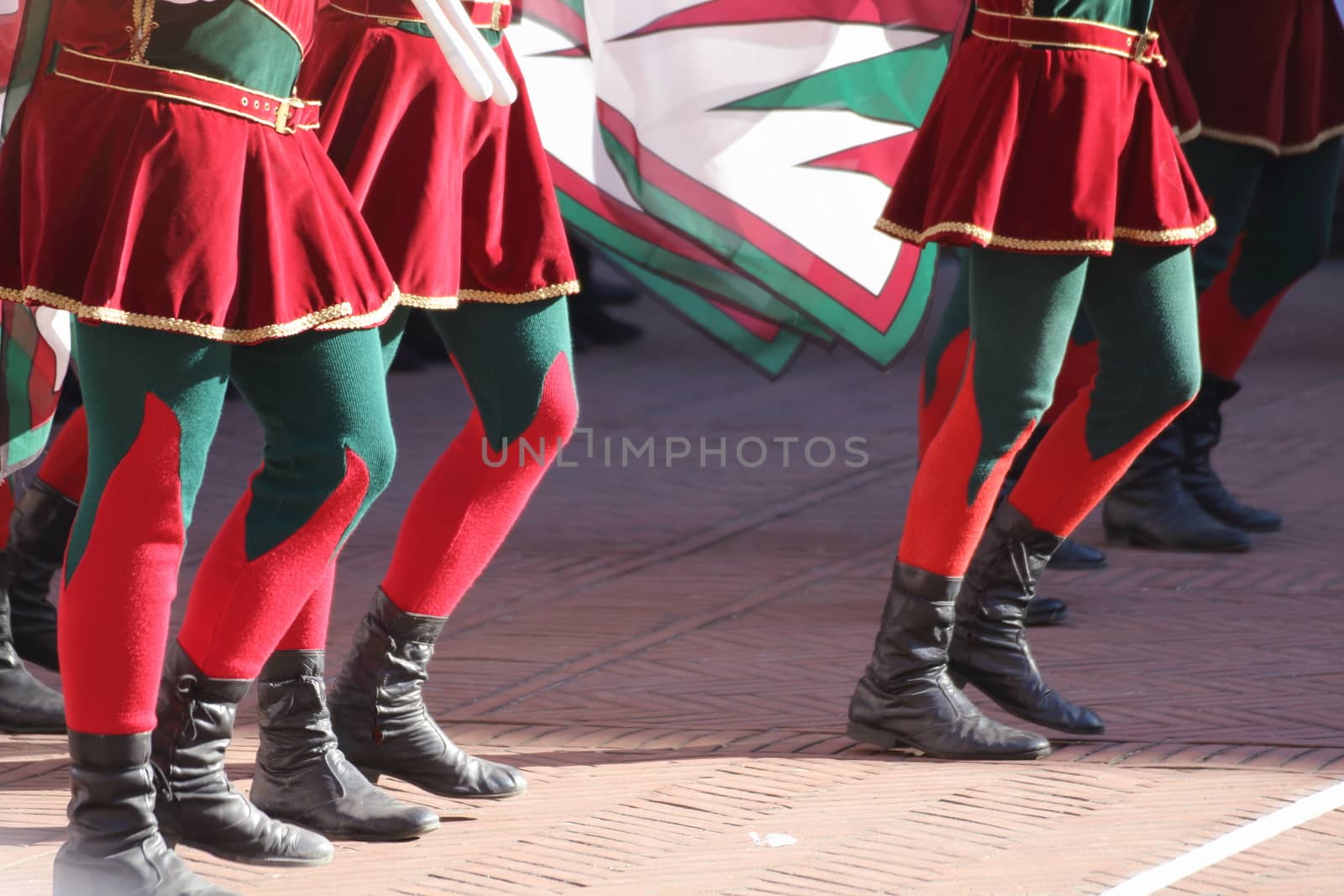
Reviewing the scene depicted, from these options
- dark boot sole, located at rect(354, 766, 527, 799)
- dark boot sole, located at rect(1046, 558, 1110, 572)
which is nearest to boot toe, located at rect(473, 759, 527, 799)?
dark boot sole, located at rect(354, 766, 527, 799)

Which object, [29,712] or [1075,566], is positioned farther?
[1075,566]

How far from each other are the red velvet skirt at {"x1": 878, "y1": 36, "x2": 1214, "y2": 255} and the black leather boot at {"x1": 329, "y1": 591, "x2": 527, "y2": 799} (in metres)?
1.11

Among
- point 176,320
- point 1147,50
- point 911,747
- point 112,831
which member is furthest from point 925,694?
point 176,320

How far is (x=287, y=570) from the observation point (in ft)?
9.00

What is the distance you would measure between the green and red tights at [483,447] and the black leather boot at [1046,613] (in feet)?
5.67

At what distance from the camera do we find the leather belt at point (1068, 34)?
3.38 meters

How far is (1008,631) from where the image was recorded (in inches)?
145

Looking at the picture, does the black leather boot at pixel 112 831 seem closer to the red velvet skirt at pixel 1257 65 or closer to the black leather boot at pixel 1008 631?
the black leather boot at pixel 1008 631

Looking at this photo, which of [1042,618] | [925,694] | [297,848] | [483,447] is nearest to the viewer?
[297,848]

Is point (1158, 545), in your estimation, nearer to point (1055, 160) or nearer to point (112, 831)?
point (1055, 160)

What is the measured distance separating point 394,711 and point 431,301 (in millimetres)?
722

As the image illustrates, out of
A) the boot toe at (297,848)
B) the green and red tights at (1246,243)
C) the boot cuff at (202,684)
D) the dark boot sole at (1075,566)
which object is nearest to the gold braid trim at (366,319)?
the boot cuff at (202,684)

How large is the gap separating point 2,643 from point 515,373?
1.31 meters

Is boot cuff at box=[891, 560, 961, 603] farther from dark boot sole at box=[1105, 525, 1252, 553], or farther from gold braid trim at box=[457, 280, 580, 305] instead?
dark boot sole at box=[1105, 525, 1252, 553]
